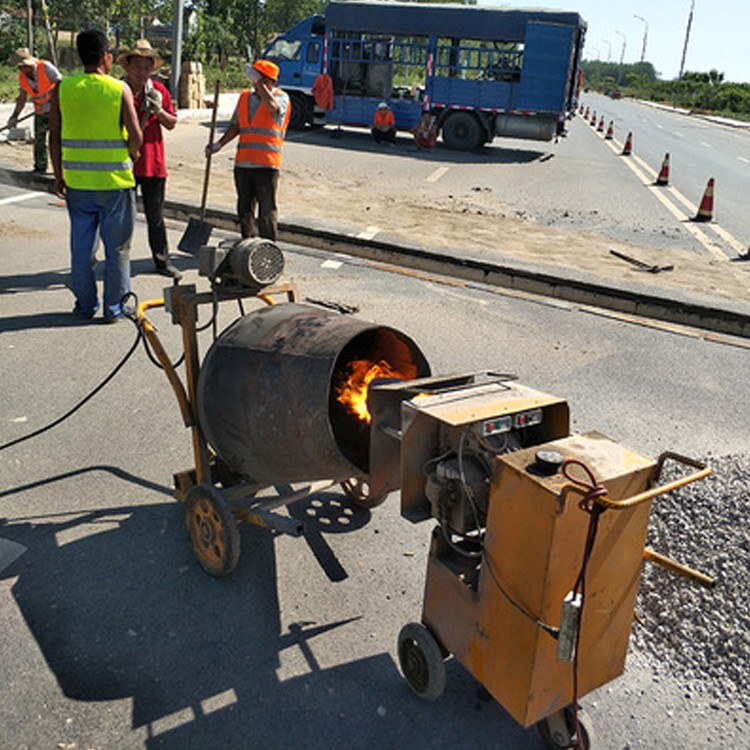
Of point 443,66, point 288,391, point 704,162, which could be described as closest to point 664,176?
point 443,66

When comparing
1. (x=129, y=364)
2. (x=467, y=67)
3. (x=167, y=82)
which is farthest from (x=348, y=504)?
(x=167, y=82)

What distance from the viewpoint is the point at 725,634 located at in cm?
311

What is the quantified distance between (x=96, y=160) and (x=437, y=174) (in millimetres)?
11062

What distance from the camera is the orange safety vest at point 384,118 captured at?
19812 millimetres

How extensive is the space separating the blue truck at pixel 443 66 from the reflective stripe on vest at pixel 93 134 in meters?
15.4

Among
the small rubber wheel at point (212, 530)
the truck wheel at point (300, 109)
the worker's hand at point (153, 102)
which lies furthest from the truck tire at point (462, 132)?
the small rubber wheel at point (212, 530)

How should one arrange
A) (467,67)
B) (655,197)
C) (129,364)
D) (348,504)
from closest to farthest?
(348,504) → (129,364) → (655,197) → (467,67)

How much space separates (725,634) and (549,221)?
9.45 metres

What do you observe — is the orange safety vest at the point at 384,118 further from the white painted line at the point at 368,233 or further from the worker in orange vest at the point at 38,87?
the white painted line at the point at 368,233

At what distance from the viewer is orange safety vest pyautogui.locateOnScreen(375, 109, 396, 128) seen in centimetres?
1981

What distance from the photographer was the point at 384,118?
1988 cm

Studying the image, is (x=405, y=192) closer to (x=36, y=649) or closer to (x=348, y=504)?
(x=348, y=504)

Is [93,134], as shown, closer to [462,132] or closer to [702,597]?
[702,597]

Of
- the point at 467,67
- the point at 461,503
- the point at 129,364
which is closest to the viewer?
the point at 461,503
